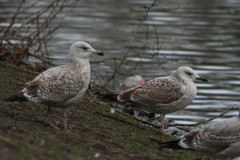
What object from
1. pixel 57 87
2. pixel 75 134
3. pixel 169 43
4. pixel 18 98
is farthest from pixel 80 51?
pixel 169 43

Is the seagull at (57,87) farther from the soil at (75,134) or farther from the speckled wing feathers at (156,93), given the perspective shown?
the speckled wing feathers at (156,93)

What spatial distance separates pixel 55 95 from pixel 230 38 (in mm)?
12197

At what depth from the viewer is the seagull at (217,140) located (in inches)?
228

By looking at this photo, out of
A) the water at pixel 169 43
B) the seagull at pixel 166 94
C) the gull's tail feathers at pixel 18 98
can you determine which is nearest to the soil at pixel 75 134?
the gull's tail feathers at pixel 18 98

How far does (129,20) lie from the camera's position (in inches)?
780

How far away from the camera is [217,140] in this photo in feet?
19.2

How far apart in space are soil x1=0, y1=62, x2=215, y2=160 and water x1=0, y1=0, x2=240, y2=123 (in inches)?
96.4

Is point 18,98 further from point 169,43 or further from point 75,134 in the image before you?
point 169,43

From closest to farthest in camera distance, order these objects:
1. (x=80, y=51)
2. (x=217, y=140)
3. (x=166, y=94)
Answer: (x=217, y=140) → (x=80, y=51) → (x=166, y=94)

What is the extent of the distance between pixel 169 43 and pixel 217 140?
10175 mm

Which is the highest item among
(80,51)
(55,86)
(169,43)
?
(80,51)

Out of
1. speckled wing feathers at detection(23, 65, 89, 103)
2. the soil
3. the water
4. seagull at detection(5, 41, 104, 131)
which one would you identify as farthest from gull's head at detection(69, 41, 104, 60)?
the water

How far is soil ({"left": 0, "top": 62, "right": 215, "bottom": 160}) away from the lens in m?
4.23

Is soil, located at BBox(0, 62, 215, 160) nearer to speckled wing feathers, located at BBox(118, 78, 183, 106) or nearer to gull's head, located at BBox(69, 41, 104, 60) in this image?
speckled wing feathers, located at BBox(118, 78, 183, 106)
